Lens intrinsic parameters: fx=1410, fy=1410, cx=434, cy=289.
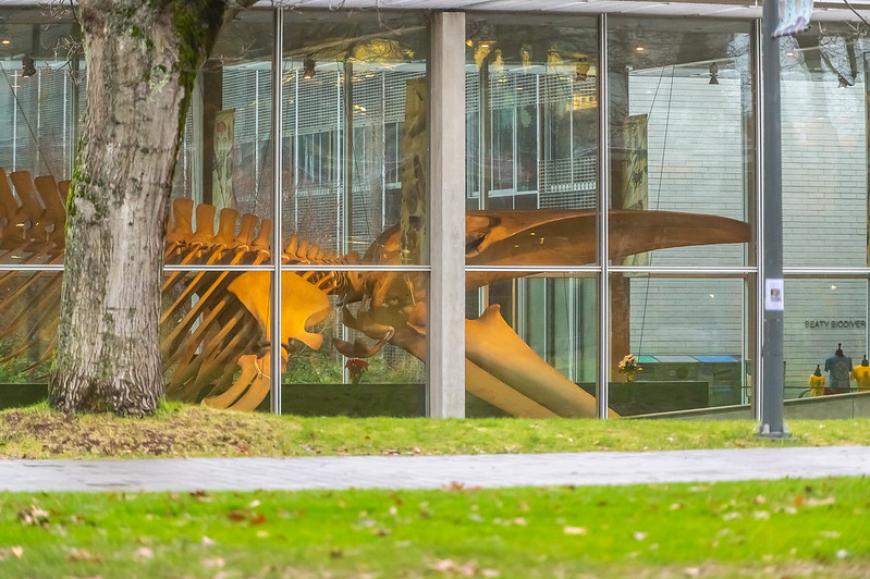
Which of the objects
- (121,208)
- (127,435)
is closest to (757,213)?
(121,208)

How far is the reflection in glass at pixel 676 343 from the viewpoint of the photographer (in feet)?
65.2

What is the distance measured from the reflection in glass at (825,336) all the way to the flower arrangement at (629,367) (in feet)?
7.44

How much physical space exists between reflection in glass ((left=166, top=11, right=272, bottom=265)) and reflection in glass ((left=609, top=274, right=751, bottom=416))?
16.9 feet

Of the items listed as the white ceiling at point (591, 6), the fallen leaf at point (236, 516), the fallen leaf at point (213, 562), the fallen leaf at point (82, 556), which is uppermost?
the white ceiling at point (591, 6)

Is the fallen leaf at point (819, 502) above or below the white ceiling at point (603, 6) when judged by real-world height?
below

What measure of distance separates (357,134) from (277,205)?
4.91ft

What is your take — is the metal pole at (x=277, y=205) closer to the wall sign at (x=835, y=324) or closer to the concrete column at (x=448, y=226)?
the concrete column at (x=448, y=226)

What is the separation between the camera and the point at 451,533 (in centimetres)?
718

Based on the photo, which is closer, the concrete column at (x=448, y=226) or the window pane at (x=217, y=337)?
the window pane at (x=217, y=337)

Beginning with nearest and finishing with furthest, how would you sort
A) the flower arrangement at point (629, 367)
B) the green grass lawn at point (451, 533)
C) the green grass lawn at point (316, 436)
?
the green grass lawn at point (451, 533) → the green grass lawn at point (316, 436) → the flower arrangement at point (629, 367)

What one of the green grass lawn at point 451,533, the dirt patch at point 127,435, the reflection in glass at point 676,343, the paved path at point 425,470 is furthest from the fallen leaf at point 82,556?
the reflection in glass at point 676,343

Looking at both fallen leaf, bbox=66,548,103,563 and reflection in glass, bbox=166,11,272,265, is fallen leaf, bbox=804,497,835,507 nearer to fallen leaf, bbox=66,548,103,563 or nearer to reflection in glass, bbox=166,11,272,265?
fallen leaf, bbox=66,548,103,563

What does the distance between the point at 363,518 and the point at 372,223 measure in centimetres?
1189

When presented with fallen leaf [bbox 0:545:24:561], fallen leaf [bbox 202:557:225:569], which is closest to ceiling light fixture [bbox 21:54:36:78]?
fallen leaf [bbox 0:545:24:561]
